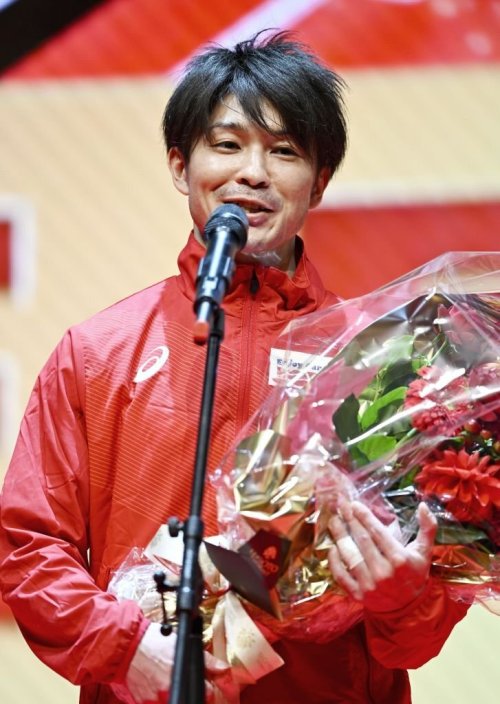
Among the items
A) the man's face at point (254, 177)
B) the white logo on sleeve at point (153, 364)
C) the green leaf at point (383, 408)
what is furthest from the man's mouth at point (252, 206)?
the green leaf at point (383, 408)

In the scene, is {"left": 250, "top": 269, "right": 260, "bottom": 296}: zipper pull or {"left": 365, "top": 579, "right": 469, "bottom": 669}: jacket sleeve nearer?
{"left": 365, "top": 579, "right": 469, "bottom": 669}: jacket sleeve

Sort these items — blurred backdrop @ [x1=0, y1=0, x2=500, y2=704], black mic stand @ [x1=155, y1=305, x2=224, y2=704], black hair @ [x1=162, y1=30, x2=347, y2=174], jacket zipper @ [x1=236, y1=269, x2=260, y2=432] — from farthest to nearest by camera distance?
blurred backdrop @ [x1=0, y1=0, x2=500, y2=704] < black hair @ [x1=162, y1=30, x2=347, y2=174] < jacket zipper @ [x1=236, y1=269, x2=260, y2=432] < black mic stand @ [x1=155, y1=305, x2=224, y2=704]

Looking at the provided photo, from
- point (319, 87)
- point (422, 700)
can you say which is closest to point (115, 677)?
point (319, 87)

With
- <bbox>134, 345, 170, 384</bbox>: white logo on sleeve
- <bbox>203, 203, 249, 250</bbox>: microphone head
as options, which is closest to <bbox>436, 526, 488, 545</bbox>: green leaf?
<bbox>203, 203, 249, 250</bbox>: microphone head

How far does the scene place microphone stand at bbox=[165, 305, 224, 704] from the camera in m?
1.41

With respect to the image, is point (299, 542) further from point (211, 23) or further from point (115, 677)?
point (211, 23)

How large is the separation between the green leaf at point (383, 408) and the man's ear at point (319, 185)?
1.86 feet

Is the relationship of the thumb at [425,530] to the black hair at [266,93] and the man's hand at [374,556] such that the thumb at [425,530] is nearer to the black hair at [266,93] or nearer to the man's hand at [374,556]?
the man's hand at [374,556]

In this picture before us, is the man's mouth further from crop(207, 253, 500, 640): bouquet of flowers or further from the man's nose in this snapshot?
crop(207, 253, 500, 640): bouquet of flowers

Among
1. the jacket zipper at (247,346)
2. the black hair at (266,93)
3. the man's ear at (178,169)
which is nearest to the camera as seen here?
the jacket zipper at (247,346)

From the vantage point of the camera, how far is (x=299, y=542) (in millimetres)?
1607

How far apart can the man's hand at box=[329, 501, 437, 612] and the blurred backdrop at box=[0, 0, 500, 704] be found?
1398 mm

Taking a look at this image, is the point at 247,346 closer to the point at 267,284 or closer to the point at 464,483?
the point at 267,284

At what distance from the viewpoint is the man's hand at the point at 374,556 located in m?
1.57
